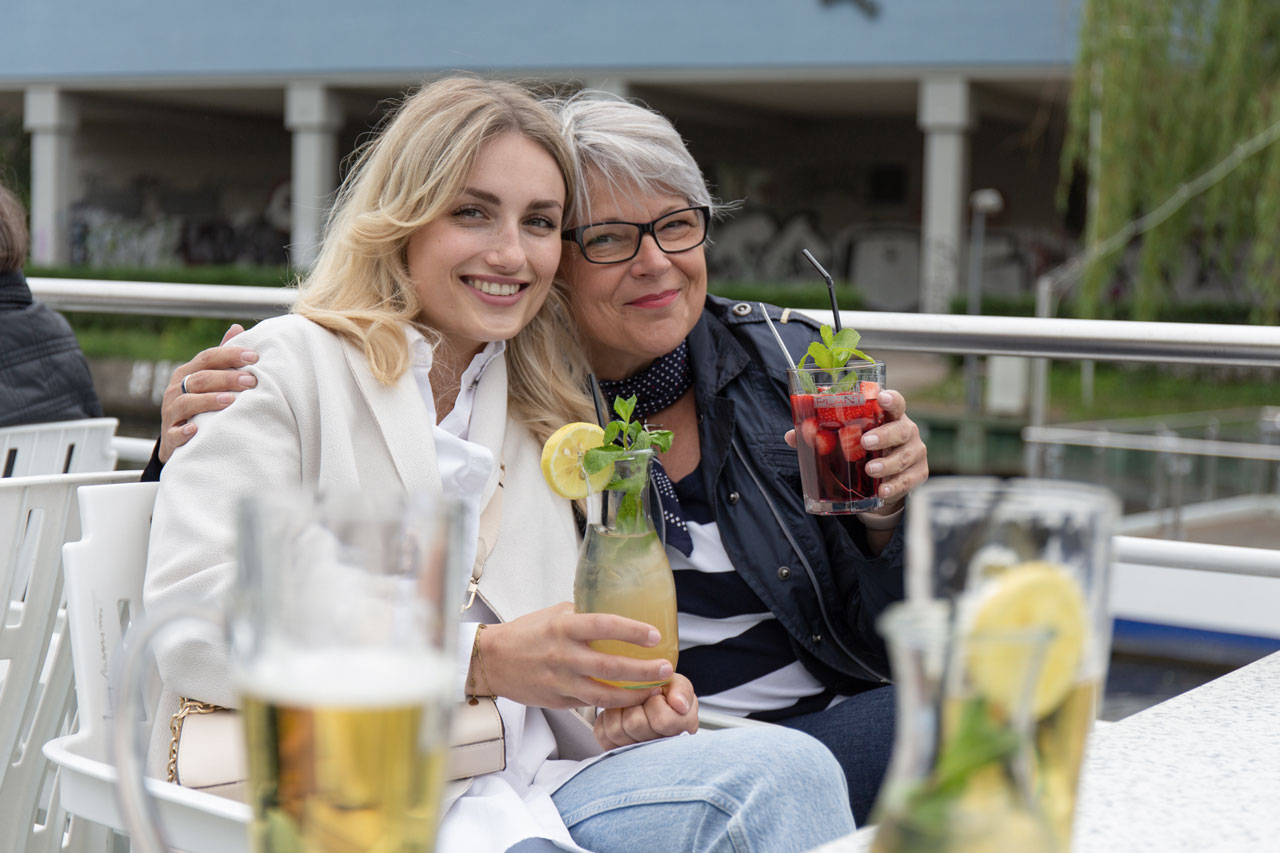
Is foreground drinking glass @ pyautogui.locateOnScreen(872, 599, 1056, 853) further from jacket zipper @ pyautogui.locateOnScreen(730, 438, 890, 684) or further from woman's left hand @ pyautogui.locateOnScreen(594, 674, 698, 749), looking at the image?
jacket zipper @ pyautogui.locateOnScreen(730, 438, 890, 684)

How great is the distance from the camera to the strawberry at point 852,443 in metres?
1.85

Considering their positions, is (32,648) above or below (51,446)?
below

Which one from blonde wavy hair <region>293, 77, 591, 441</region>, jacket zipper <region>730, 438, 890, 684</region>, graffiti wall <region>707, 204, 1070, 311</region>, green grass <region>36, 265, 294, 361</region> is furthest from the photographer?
graffiti wall <region>707, 204, 1070, 311</region>

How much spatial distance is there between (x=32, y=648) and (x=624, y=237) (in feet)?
3.50

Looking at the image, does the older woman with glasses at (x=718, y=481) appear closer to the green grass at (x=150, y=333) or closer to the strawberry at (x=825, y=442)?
the strawberry at (x=825, y=442)

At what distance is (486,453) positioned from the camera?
1940mm

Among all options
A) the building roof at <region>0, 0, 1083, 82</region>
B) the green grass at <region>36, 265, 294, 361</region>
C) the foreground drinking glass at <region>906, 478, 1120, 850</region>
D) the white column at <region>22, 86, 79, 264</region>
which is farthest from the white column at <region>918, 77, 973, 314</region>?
the foreground drinking glass at <region>906, 478, 1120, 850</region>

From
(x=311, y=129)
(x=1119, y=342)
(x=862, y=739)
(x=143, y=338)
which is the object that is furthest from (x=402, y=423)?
(x=311, y=129)

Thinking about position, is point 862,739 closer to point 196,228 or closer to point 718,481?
point 718,481

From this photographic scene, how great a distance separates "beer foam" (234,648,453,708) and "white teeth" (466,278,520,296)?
1.43 metres

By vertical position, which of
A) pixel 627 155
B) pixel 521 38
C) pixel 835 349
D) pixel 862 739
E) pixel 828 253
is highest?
pixel 521 38

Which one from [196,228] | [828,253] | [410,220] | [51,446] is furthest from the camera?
[196,228]

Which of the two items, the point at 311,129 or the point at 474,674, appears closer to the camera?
the point at 474,674

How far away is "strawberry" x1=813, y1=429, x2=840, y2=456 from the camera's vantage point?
1856 mm
